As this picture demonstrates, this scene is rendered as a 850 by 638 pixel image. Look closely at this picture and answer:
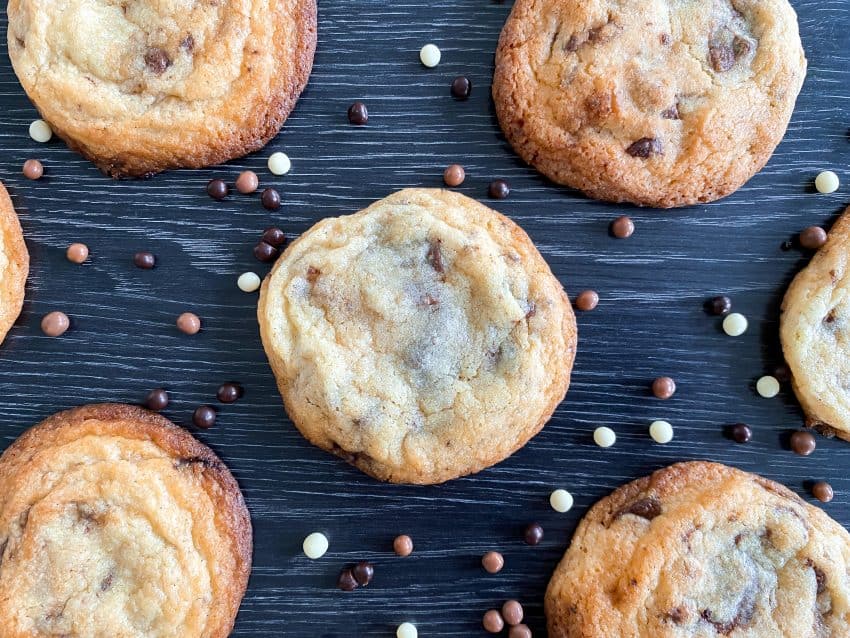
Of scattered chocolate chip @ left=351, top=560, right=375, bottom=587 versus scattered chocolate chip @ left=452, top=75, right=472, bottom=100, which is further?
scattered chocolate chip @ left=452, top=75, right=472, bottom=100

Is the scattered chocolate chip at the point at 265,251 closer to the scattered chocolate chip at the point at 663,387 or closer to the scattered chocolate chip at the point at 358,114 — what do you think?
the scattered chocolate chip at the point at 358,114

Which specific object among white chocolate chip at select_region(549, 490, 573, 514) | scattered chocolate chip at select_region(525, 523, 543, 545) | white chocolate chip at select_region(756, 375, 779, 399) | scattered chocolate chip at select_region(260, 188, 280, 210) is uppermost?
scattered chocolate chip at select_region(260, 188, 280, 210)

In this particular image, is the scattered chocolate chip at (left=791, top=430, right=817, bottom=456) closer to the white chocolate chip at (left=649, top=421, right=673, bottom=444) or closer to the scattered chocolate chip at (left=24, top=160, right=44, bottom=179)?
the white chocolate chip at (left=649, top=421, right=673, bottom=444)

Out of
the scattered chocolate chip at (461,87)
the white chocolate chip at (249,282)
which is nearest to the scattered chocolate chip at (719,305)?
the scattered chocolate chip at (461,87)

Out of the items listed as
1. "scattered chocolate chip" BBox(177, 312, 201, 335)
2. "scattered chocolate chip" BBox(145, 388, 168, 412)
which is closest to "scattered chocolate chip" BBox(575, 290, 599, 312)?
"scattered chocolate chip" BBox(177, 312, 201, 335)

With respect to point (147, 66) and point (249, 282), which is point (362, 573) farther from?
point (147, 66)

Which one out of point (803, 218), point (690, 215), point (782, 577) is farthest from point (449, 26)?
point (782, 577)
